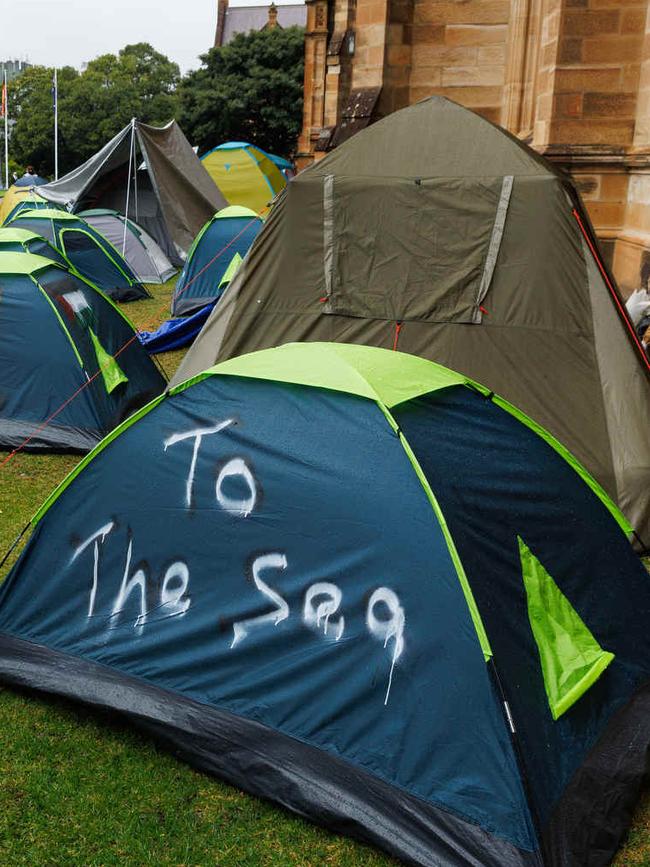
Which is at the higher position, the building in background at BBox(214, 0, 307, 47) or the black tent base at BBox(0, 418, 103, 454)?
the building in background at BBox(214, 0, 307, 47)

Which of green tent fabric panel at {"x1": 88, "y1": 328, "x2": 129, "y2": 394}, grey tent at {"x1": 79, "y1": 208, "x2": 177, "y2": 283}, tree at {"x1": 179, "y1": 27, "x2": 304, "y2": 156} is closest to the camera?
green tent fabric panel at {"x1": 88, "y1": 328, "x2": 129, "y2": 394}

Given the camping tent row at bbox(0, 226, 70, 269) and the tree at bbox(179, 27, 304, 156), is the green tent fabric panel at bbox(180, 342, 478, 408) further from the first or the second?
the tree at bbox(179, 27, 304, 156)

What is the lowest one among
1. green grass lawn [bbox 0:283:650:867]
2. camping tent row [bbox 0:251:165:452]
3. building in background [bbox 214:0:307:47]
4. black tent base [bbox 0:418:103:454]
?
green grass lawn [bbox 0:283:650:867]

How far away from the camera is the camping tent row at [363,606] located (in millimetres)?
3084

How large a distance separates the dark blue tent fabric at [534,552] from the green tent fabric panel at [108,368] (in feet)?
14.3

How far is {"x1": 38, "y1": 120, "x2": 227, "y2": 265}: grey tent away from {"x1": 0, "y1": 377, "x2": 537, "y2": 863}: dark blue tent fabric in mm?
15320

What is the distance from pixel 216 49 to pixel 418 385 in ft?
120

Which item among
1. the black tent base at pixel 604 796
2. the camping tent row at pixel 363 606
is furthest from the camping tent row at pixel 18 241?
the black tent base at pixel 604 796

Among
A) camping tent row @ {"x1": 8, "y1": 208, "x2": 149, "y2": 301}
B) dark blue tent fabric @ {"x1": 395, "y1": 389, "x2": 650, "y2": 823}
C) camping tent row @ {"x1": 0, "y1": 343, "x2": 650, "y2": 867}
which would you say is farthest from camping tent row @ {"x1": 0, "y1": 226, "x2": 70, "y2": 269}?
dark blue tent fabric @ {"x1": 395, "y1": 389, "x2": 650, "y2": 823}

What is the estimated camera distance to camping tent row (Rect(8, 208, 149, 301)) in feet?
47.2

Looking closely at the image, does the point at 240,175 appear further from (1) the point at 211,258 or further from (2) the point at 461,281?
(2) the point at 461,281

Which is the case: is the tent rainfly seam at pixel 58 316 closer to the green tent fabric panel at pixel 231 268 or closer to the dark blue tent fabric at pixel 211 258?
the green tent fabric panel at pixel 231 268

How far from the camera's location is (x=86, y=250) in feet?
49.2

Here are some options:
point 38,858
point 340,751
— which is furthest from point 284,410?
point 38,858
